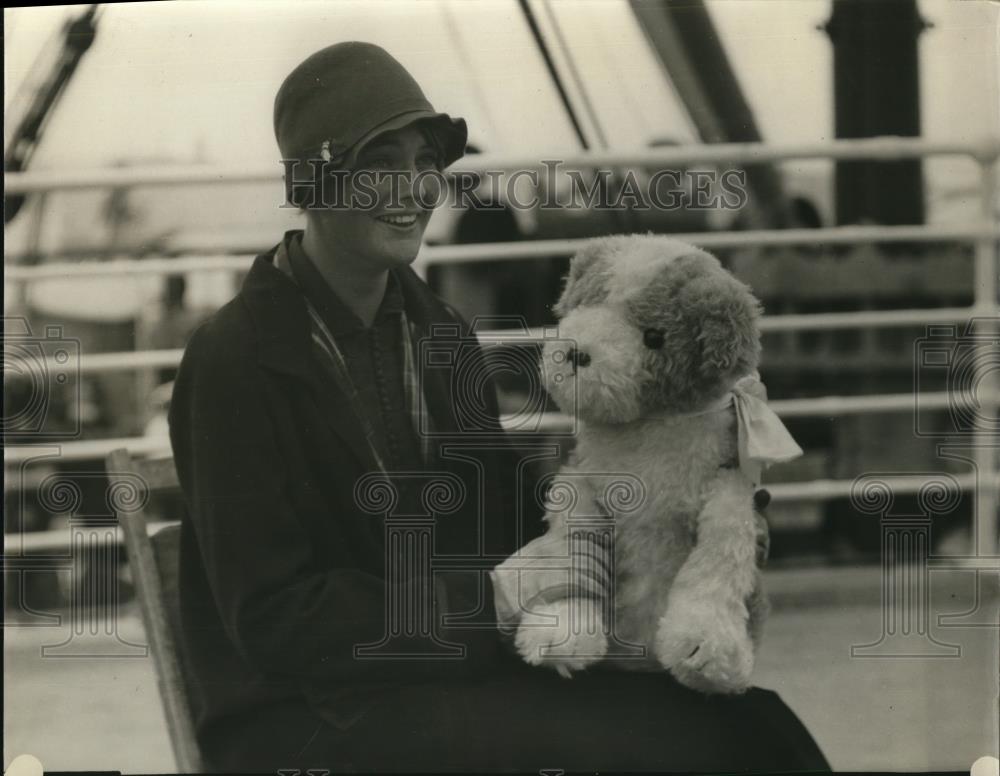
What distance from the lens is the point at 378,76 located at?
2.59 metres

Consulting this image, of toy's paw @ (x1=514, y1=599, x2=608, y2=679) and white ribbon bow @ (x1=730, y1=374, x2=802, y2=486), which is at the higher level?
white ribbon bow @ (x1=730, y1=374, x2=802, y2=486)

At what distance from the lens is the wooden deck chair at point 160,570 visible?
267 cm

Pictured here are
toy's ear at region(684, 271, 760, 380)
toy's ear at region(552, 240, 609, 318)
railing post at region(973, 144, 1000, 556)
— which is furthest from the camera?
railing post at region(973, 144, 1000, 556)

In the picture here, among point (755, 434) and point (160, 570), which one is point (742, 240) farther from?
point (160, 570)

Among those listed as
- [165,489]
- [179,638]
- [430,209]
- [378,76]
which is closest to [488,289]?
[430,209]

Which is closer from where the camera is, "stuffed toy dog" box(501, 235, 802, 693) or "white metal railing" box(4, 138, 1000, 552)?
"stuffed toy dog" box(501, 235, 802, 693)

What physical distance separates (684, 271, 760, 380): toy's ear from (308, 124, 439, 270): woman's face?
2.14 feet

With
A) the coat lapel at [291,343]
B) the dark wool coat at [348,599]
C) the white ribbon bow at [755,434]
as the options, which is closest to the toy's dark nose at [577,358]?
the dark wool coat at [348,599]

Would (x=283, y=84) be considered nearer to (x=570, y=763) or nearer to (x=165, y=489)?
(x=165, y=489)

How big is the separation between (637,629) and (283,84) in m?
1.49
